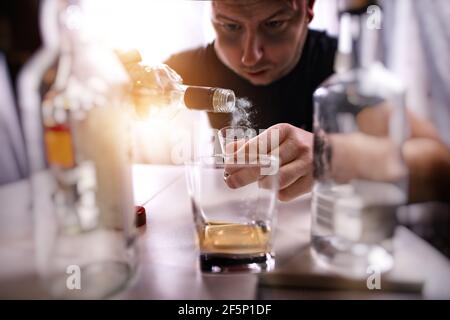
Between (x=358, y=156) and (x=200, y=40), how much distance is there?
636mm

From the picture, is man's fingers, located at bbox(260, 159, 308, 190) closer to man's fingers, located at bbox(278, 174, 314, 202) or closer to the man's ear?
man's fingers, located at bbox(278, 174, 314, 202)

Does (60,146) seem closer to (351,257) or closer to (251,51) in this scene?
(351,257)

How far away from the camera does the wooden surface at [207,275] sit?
409mm

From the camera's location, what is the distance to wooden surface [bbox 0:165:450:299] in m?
0.41

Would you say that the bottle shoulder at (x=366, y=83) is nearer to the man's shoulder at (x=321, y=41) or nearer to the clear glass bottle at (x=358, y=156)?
the clear glass bottle at (x=358, y=156)

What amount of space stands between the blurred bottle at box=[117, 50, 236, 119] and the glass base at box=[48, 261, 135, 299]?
0.29 m

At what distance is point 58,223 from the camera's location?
43cm

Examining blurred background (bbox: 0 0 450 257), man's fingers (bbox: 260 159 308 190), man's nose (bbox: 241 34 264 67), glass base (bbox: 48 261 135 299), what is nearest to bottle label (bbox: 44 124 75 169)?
glass base (bbox: 48 261 135 299)

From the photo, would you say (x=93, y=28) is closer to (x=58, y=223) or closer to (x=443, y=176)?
(x=58, y=223)

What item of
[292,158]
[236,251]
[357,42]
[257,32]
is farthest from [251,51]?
[236,251]

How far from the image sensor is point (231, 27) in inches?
32.6

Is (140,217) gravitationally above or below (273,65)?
below

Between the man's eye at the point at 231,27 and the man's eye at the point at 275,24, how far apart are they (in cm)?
6

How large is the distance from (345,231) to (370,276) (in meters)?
0.06
